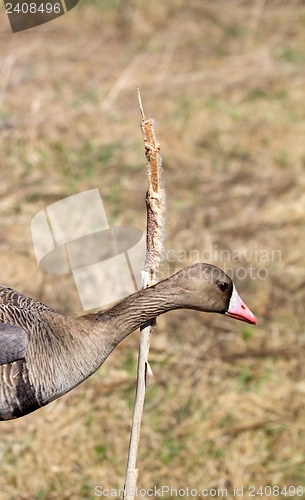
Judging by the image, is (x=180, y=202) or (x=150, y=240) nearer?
(x=150, y=240)

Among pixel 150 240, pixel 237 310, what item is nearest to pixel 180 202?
pixel 237 310

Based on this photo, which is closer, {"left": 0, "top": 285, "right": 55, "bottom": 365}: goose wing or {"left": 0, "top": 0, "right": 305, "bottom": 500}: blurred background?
{"left": 0, "top": 285, "right": 55, "bottom": 365}: goose wing

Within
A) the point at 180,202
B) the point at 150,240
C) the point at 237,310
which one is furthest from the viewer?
the point at 180,202

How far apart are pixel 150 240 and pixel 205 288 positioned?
1.23 ft

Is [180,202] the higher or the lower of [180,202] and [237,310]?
the lower

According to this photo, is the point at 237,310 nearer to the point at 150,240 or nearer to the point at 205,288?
the point at 205,288

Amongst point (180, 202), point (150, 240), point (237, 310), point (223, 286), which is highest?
point (150, 240)

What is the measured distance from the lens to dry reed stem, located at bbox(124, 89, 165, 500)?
10.9ft

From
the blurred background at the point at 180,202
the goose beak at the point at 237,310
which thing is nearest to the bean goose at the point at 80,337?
the goose beak at the point at 237,310

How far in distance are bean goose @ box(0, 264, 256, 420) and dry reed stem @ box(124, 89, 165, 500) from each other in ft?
0.33

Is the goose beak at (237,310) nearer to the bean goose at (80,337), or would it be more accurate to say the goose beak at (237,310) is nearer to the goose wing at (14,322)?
the bean goose at (80,337)

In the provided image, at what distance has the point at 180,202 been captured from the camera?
8391 mm

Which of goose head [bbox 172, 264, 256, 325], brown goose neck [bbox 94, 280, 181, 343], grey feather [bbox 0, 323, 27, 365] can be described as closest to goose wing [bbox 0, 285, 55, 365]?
grey feather [bbox 0, 323, 27, 365]

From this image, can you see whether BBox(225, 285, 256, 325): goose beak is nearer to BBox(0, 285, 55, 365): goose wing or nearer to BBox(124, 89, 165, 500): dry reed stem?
BBox(124, 89, 165, 500): dry reed stem
